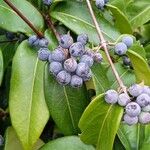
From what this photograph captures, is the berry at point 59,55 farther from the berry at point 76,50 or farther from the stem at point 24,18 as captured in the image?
the stem at point 24,18

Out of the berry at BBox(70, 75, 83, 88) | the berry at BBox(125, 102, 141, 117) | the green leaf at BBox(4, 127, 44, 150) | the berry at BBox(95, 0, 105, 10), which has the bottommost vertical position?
the green leaf at BBox(4, 127, 44, 150)

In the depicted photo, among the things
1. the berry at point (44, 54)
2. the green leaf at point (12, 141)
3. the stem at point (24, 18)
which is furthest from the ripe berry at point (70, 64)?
the green leaf at point (12, 141)

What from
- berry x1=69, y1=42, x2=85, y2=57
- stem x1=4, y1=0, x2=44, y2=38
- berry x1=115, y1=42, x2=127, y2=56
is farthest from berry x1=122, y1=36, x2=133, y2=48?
stem x1=4, y1=0, x2=44, y2=38

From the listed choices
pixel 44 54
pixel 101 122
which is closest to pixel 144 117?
pixel 101 122

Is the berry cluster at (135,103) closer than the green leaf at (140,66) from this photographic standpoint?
Yes

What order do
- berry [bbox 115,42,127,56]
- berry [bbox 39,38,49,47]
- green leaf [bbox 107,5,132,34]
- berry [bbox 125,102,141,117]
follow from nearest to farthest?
berry [bbox 125,102,141,117] < berry [bbox 115,42,127,56] < berry [bbox 39,38,49,47] < green leaf [bbox 107,5,132,34]

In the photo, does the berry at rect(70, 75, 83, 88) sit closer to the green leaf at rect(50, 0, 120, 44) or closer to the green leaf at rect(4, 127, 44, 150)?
the green leaf at rect(50, 0, 120, 44)

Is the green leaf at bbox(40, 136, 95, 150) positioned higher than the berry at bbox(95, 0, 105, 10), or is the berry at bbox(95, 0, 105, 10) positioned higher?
the berry at bbox(95, 0, 105, 10)
